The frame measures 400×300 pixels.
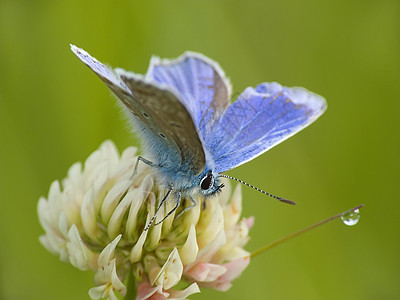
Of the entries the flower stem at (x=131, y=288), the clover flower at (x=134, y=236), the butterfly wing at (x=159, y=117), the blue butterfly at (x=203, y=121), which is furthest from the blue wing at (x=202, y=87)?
the flower stem at (x=131, y=288)

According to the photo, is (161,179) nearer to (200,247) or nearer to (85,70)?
(200,247)

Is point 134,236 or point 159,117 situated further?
point 134,236

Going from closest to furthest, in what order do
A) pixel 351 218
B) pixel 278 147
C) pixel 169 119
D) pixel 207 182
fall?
pixel 169 119 → pixel 207 182 → pixel 351 218 → pixel 278 147

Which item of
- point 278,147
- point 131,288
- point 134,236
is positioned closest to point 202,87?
point 134,236

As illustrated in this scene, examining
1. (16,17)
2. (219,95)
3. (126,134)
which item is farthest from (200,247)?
(16,17)

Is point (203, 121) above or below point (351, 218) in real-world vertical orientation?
above

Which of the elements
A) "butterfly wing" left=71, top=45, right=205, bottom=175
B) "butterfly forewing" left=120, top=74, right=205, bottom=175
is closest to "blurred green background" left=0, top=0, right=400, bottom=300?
"butterfly wing" left=71, top=45, right=205, bottom=175

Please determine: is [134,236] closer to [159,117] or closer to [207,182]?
[207,182]
